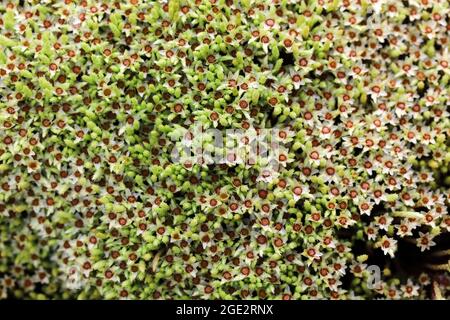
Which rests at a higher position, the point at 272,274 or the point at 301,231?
the point at 301,231

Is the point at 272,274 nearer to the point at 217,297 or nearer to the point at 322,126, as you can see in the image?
the point at 217,297
